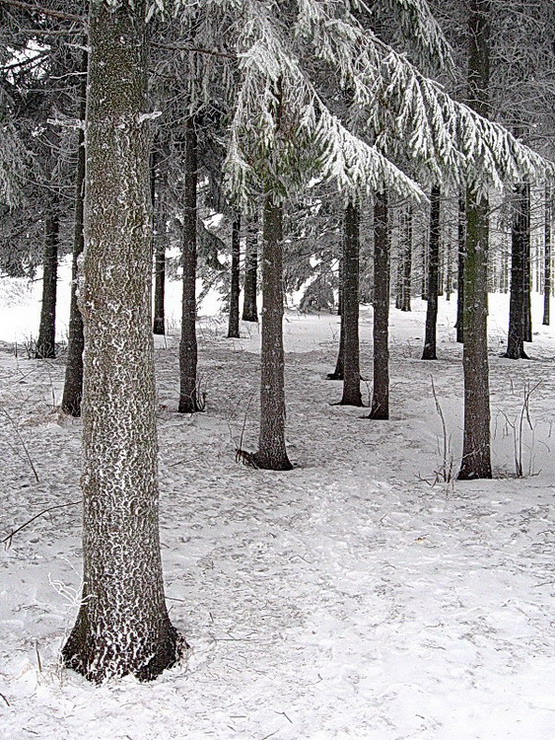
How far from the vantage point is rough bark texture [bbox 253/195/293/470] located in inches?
329

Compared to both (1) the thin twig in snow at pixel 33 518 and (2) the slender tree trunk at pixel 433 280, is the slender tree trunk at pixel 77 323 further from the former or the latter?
(2) the slender tree trunk at pixel 433 280

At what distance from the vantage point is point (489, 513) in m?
7.00

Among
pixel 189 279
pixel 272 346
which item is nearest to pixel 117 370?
pixel 272 346

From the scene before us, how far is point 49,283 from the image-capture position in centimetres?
1517

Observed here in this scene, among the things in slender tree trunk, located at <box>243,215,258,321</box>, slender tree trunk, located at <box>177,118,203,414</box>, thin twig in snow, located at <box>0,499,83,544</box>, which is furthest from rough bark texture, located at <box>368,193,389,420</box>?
slender tree trunk, located at <box>243,215,258,321</box>

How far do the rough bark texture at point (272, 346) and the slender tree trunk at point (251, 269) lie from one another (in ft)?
30.5

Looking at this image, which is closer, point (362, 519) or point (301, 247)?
point (362, 519)

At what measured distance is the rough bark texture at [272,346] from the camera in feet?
27.5

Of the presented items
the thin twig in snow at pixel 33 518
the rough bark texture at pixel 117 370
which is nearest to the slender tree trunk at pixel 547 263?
the thin twig in snow at pixel 33 518

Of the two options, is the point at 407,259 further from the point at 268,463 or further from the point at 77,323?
the point at 268,463

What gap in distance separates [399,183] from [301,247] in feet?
43.3

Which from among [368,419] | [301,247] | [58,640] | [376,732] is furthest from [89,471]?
[301,247]

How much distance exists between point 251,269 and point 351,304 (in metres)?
10.9

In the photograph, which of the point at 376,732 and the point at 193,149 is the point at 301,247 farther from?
the point at 376,732
